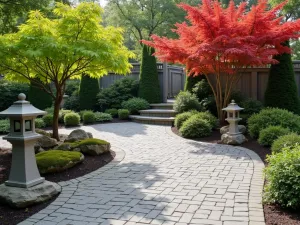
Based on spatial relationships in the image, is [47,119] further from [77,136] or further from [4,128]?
[77,136]

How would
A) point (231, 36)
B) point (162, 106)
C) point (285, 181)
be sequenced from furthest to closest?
point (162, 106), point (231, 36), point (285, 181)

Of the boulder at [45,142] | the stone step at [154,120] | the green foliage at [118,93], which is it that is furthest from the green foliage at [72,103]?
the boulder at [45,142]

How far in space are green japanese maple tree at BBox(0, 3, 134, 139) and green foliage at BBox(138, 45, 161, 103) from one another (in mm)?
6660

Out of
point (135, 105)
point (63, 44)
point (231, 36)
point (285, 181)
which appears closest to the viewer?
point (285, 181)

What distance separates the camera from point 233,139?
7906mm

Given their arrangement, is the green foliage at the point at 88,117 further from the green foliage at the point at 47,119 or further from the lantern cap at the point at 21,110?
the lantern cap at the point at 21,110

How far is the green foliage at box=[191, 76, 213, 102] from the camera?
37.0ft

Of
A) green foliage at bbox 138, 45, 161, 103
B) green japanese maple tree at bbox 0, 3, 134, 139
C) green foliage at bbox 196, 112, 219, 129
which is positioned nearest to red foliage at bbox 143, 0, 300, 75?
green foliage at bbox 196, 112, 219, 129

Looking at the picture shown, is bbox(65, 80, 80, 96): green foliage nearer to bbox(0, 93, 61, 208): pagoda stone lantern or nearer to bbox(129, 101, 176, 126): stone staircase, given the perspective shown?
bbox(129, 101, 176, 126): stone staircase

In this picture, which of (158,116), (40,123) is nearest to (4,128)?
(40,123)

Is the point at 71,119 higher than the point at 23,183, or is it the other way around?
the point at 71,119

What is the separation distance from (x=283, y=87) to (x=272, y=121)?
260cm

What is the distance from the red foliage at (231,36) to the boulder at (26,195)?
556 centimetres

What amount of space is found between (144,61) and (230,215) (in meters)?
11.4
